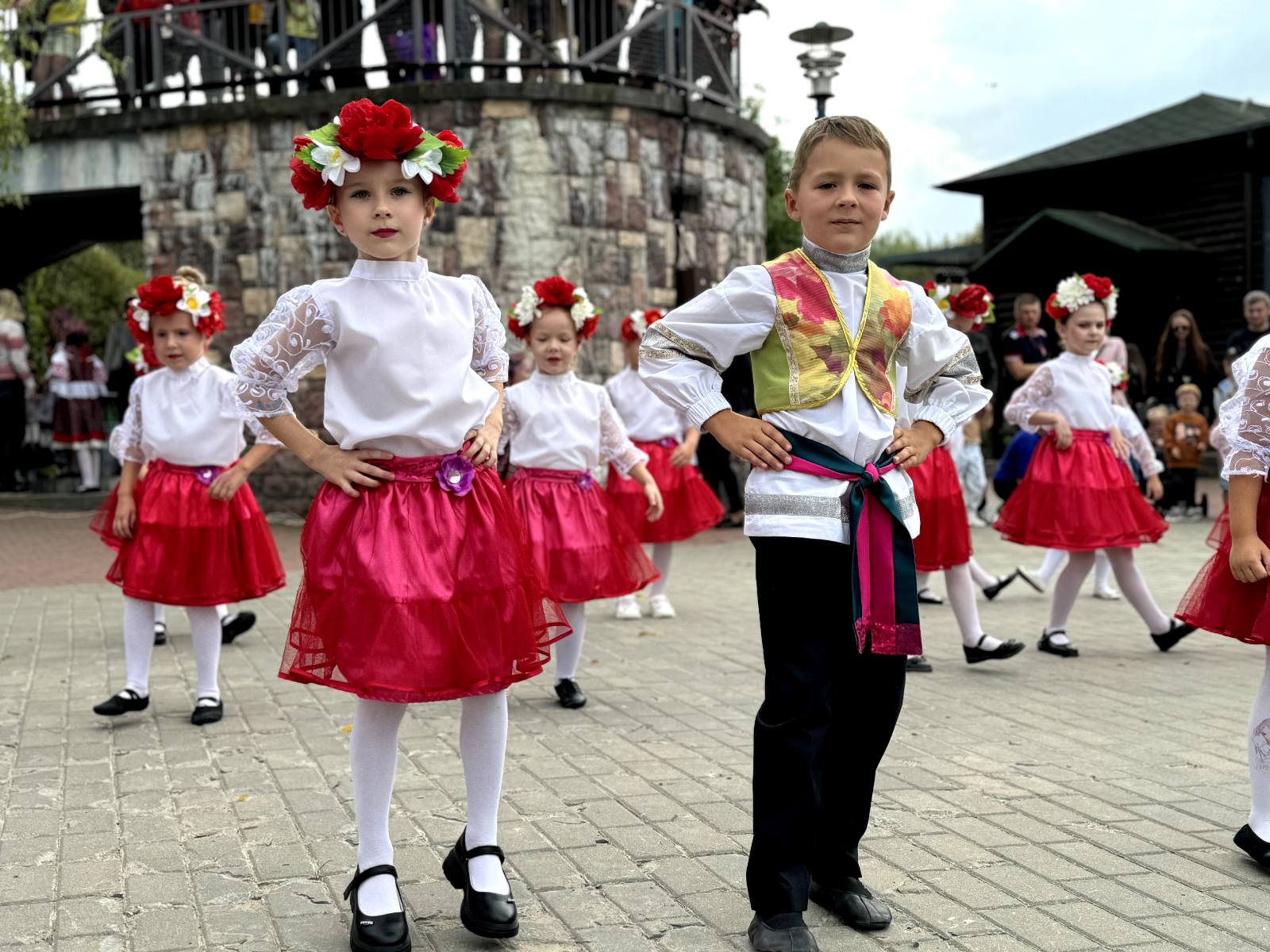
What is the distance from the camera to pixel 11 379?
53.4ft

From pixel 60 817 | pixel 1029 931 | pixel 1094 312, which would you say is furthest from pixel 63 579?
pixel 1029 931

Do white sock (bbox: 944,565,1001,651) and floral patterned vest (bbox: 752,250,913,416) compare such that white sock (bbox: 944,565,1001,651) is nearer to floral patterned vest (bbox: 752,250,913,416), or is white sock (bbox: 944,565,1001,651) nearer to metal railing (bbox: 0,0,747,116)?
floral patterned vest (bbox: 752,250,913,416)

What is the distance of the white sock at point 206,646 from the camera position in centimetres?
602

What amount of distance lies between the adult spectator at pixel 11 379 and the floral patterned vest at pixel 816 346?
14.6 metres

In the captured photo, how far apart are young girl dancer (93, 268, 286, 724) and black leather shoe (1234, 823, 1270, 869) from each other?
401 centimetres

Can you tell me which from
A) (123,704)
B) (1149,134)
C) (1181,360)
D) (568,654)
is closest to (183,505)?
(123,704)

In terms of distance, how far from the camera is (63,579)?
1128cm

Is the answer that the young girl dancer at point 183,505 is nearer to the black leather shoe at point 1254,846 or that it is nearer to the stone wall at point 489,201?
the black leather shoe at point 1254,846

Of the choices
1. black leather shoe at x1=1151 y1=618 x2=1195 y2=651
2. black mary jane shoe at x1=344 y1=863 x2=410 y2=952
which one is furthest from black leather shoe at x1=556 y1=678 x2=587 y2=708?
black leather shoe at x1=1151 y1=618 x2=1195 y2=651

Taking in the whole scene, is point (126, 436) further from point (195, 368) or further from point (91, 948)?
point (91, 948)

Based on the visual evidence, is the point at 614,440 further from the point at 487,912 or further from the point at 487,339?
the point at 487,912

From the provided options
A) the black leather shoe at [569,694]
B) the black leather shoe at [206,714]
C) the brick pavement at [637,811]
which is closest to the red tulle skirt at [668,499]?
the brick pavement at [637,811]

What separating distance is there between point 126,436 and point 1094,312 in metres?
4.96

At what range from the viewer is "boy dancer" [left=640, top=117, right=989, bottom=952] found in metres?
3.35
